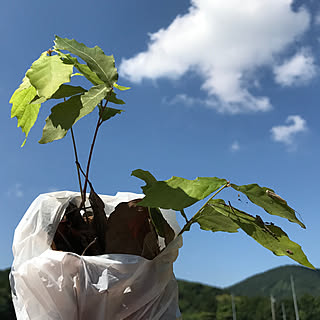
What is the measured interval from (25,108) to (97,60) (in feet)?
0.67

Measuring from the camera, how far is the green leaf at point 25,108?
0.98 meters

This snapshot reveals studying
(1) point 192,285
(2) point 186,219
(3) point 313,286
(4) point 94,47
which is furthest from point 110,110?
(3) point 313,286

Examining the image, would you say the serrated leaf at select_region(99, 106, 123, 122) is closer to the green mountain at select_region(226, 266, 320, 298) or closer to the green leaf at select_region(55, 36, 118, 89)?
the green leaf at select_region(55, 36, 118, 89)

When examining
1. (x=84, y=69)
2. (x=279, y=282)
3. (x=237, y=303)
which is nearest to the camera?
(x=84, y=69)

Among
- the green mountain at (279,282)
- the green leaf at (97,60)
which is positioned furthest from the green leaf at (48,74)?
the green mountain at (279,282)

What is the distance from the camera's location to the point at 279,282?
41.3m

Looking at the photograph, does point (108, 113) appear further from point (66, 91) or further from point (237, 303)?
point (237, 303)

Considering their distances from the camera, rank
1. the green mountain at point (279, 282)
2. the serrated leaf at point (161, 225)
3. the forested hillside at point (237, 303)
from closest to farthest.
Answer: the serrated leaf at point (161, 225) → the forested hillside at point (237, 303) → the green mountain at point (279, 282)

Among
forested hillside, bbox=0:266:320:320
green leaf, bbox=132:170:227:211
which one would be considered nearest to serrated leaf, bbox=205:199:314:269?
green leaf, bbox=132:170:227:211

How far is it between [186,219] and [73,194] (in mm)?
257

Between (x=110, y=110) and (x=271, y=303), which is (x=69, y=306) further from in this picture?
(x=271, y=303)

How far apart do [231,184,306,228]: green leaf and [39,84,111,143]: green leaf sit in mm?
311

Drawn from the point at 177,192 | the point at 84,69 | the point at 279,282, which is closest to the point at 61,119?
the point at 84,69

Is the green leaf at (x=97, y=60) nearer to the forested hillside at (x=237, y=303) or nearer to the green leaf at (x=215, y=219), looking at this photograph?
the green leaf at (x=215, y=219)
